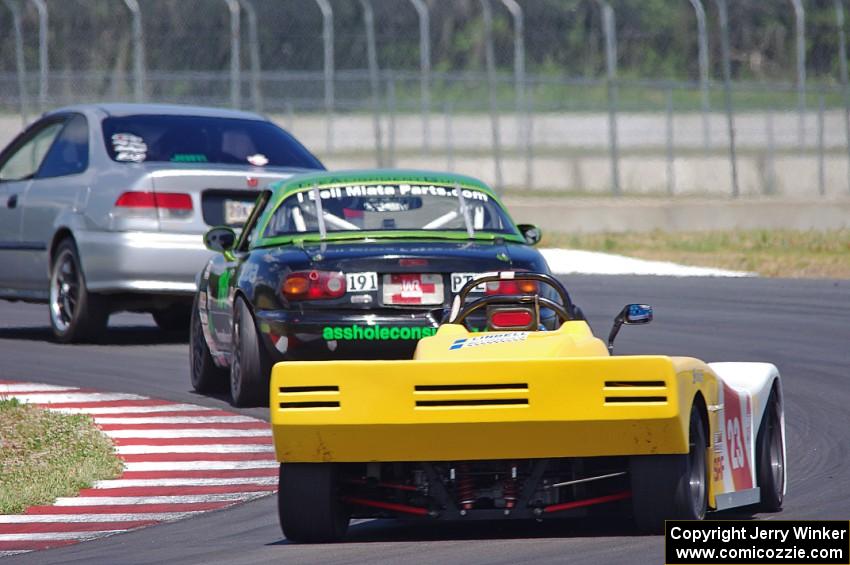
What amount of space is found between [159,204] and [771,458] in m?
6.75

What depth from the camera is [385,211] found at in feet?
36.8

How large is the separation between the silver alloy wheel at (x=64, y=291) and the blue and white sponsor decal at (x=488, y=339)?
6894 millimetres

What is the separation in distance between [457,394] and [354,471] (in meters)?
0.61

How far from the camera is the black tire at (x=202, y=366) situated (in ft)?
38.8

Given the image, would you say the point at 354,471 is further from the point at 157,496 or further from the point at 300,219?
the point at 300,219

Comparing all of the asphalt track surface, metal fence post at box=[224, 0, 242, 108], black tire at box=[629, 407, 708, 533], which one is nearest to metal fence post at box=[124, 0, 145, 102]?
metal fence post at box=[224, 0, 242, 108]

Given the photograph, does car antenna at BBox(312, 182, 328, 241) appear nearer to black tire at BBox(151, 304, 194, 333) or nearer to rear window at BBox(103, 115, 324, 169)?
rear window at BBox(103, 115, 324, 169)

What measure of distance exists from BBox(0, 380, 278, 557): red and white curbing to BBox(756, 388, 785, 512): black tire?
2.25 meters

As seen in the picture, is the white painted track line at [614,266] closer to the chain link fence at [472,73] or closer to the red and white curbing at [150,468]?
the chain link fence at [472,73]

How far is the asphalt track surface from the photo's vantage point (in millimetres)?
6863

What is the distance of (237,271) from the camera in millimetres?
11180

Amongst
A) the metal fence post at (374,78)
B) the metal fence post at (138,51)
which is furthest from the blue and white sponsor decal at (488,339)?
the metal fence post at (138,51)

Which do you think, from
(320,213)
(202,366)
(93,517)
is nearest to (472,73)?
(202,366)

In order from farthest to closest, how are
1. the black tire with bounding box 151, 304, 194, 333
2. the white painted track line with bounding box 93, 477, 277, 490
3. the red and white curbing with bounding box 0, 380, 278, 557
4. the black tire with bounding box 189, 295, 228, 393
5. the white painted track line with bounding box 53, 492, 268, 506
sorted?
the black tire with bounding box 151, 304, 194, 333
the black tire with bounding box 189, 295, 228, 393
the white painted track line with bounding box 93, 477, 277, 490
the white painted track line with bounding box 53, 492, 268, 506
the red and white curbing with bounding box 0, 380, 278, 557
